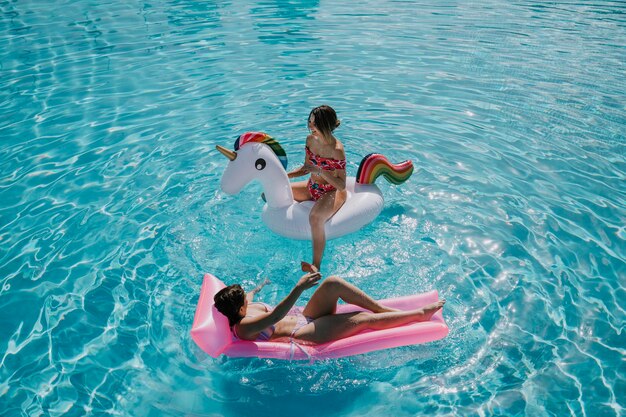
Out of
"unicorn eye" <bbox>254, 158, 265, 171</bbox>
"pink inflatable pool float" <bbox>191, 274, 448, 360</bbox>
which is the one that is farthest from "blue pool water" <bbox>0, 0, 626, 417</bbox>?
"unicorn eye" <bbox>254, 158, 265, 171</bbox>

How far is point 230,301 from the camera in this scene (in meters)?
3.36

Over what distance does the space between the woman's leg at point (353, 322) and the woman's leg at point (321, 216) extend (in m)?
0.88

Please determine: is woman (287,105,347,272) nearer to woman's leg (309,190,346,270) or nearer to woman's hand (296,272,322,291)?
woman's leg (309,190,346,270)

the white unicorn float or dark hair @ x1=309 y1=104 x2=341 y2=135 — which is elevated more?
dark hair @ x1=309 y1=104 x2=341 y2=135

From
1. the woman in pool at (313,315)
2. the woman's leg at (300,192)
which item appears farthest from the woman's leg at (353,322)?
the woman's leg at (300,192)

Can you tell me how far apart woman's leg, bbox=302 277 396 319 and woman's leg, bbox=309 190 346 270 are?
0.77 metres

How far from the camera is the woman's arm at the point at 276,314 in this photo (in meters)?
3.39

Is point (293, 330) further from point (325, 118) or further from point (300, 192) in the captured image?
point (325, 118)

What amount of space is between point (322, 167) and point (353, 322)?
5.66 feet

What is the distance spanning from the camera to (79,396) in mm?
3346

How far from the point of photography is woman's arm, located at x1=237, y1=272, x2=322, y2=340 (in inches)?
133

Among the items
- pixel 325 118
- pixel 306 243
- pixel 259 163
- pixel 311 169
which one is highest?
pixel 325 118

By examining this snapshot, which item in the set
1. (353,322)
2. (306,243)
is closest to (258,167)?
(306,243)

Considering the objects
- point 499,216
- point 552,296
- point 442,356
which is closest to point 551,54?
point 499,216
